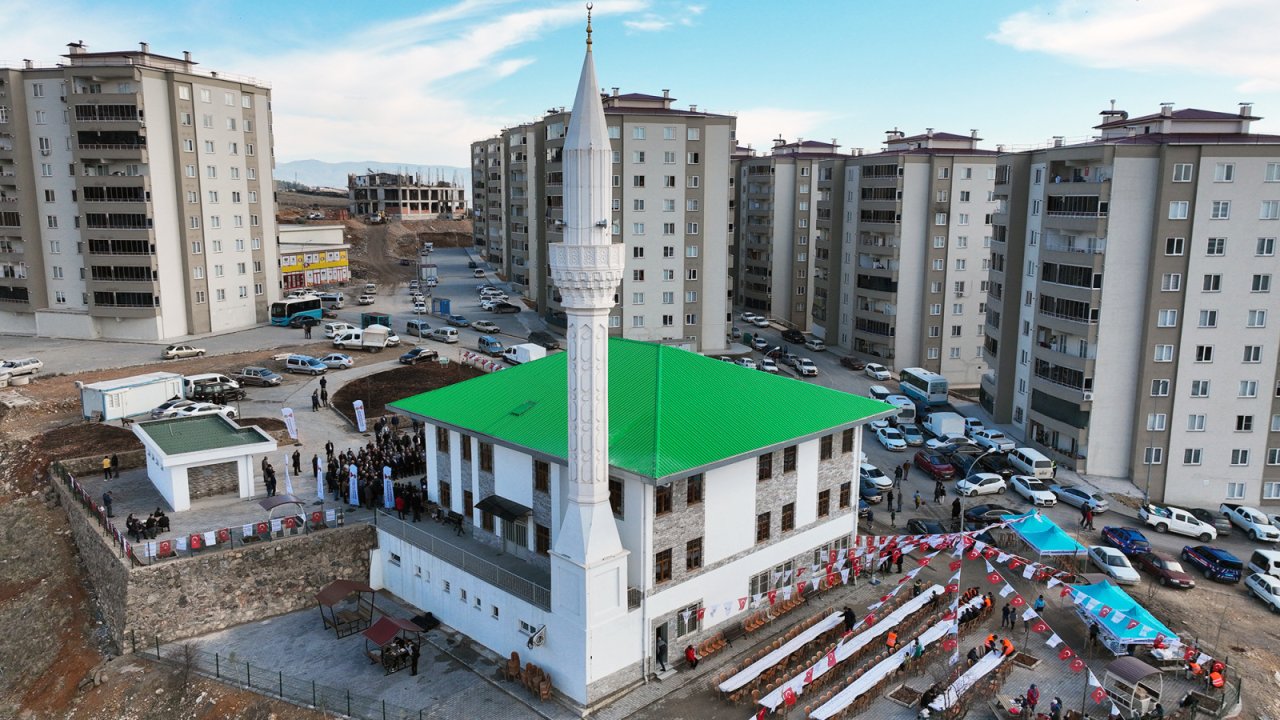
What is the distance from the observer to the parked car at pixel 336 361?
217ft

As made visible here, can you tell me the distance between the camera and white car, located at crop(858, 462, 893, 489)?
155ft

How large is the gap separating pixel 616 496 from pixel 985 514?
74.3ft

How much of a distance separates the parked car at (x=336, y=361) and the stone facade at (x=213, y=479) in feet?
88.9

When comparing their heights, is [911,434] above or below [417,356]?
below

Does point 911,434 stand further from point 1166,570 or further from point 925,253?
point 925,253

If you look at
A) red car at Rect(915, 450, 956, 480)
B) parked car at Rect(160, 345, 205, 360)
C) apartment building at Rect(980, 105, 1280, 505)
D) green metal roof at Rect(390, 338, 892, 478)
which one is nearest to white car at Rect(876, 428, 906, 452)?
red car at Rect(915, 450, 956, 480)

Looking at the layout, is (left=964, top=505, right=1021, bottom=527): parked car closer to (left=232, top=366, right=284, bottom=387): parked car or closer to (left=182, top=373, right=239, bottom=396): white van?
(left=182, top=373, right=239, bottom=396): white van

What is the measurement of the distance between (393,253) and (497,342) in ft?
293

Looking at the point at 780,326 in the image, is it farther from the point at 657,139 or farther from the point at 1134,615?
the point at 1134,615

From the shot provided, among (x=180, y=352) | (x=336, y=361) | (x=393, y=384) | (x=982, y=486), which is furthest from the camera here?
(x=180, y=352)

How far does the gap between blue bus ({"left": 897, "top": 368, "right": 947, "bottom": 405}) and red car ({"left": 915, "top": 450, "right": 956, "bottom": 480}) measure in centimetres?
1171

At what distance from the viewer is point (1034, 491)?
4703cm

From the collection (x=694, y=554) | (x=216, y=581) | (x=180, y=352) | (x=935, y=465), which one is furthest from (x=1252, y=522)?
(x=180, y=352)

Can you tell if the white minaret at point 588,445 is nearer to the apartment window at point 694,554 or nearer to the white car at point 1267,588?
the apartment window at point 694,554
